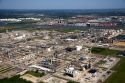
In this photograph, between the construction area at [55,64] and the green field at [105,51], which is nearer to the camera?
the construction area at [55,64]

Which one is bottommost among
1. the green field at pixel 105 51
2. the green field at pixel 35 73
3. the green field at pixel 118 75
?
the green field at pixel 118 75

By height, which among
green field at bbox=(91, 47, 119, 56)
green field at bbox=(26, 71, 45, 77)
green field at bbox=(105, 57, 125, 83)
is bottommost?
green field at bbox=(105, 57, 125, 83)

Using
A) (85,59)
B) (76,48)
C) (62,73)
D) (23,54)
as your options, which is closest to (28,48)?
(23,54)

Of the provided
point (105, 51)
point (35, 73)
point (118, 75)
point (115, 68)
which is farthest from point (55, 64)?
point (105, 51)

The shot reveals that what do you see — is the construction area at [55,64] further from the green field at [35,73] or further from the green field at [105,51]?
the green field at [105,51]

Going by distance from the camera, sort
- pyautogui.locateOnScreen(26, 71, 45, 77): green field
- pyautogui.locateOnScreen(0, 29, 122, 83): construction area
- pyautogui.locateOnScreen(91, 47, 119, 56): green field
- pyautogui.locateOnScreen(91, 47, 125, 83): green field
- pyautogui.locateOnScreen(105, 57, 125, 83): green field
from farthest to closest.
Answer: pyautogui.locateOnScreen(91, 47, 119, 56): green field, pyautogui.locateOnScreen(26, 71, 45, 77): green field, pyautogui.locateOnScreen(0, 29, 122, 83): construction area, pyautogui.locateOnScreen(91, 47, 125, 83): green field, pyautogui.locateOnScreen(105, 57, 125, 83): green field

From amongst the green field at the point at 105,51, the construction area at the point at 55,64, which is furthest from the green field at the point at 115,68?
the construction area at the point at 55,64

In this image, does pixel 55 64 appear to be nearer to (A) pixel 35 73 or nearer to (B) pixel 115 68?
(A) pixel 35 73

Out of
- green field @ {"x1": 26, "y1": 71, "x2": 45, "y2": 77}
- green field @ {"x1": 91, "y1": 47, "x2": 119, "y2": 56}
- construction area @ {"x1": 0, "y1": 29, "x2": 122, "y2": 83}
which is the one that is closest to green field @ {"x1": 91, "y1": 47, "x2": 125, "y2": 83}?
green field @ {"x1": 91, "y1": 47, "x2": 119, "y2": 56}

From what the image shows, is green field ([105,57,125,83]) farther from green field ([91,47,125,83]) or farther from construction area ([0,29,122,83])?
construction area ([0,29,122,83])
